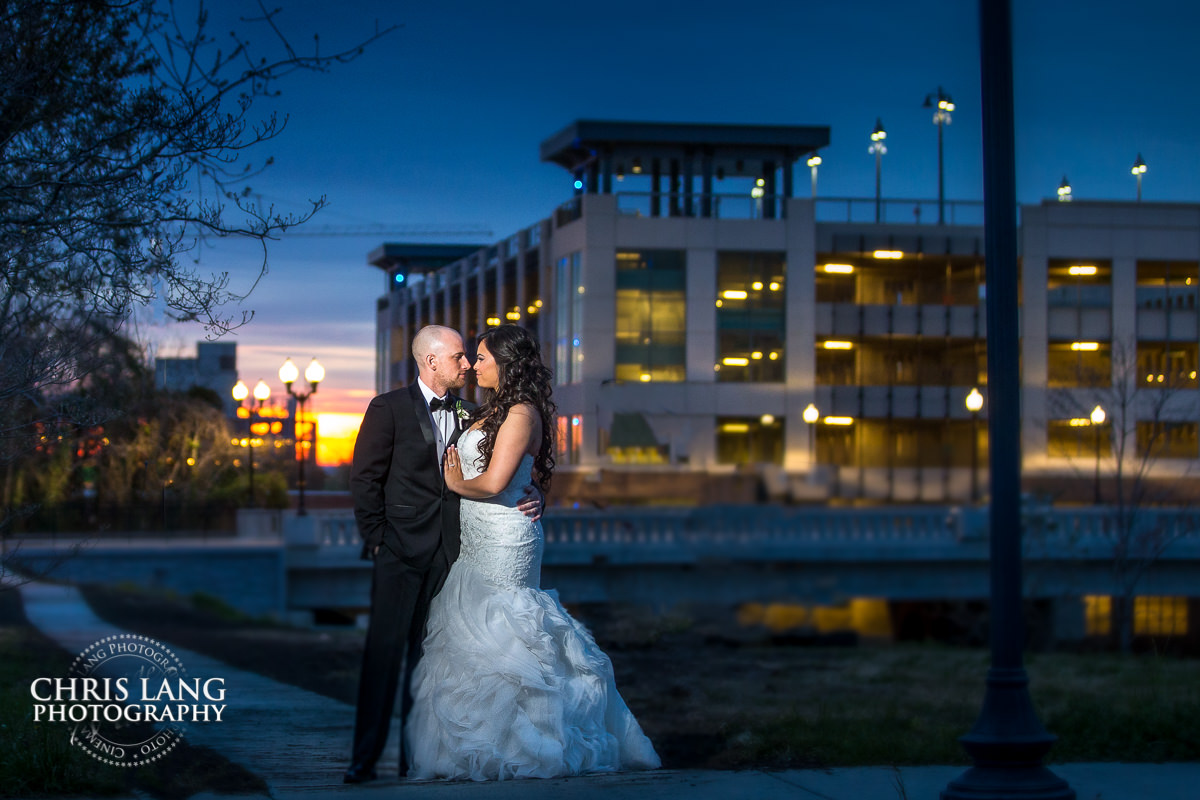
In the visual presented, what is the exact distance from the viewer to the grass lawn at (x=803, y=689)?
27.2 ft

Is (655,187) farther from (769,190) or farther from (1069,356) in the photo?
(1069,356)

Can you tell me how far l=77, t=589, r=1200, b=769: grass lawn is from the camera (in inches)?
327

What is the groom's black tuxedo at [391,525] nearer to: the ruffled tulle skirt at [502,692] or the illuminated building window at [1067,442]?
the ruffled tulle skirt at [502,692]

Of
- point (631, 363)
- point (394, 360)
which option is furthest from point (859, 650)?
point (394, 360)

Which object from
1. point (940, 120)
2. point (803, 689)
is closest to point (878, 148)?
point (940, 120)

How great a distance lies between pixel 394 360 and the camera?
6988cm

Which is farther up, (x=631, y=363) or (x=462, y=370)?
(x=631, y=363)

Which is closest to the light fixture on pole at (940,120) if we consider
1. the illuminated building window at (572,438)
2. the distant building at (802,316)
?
the distant building at (802,316)

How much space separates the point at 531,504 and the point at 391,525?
0.79 m

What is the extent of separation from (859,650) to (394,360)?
51542 millimetres

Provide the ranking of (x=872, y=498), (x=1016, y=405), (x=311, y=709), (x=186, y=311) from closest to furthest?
(x=1016, y=405) < (x=186, y=311) < (x=311, y=709) < (x=872, y=498)

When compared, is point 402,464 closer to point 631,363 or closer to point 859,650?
point 859,650

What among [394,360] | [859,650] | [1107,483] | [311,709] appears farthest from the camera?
[394,360]

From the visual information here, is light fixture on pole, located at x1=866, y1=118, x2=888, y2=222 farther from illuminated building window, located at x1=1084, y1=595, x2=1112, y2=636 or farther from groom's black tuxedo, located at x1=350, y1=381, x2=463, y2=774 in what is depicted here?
groom's black tuxedo, located at x1=350, y1=381, x2=463, y2=774
